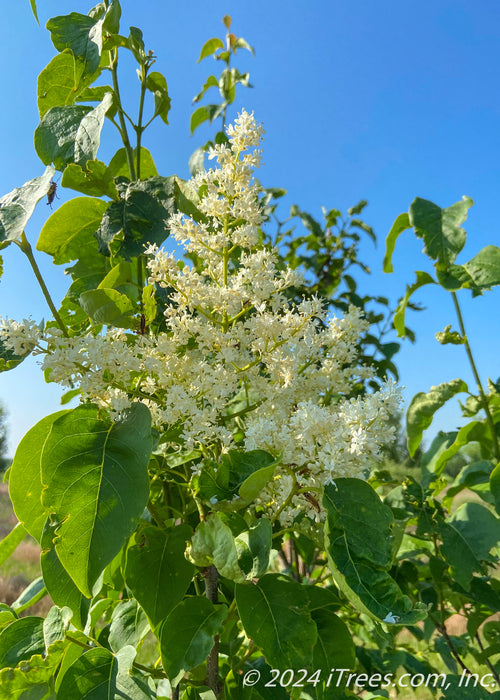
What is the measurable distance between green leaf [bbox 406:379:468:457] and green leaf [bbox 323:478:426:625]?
651mm

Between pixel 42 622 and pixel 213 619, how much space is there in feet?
1.08

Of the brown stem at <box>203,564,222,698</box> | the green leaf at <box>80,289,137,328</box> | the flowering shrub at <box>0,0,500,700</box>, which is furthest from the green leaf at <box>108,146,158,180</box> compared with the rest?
the brown stem at <box>203,564,222,698</box>

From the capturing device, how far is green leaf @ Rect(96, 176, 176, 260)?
31.4 inches

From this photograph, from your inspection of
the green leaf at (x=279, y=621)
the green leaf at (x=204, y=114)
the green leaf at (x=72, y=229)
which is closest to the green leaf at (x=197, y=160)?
the green leaf at (x=204, y=114)

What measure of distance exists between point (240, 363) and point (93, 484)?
278 mm

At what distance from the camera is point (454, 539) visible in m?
1.14

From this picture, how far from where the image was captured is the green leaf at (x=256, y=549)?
0.57 metres

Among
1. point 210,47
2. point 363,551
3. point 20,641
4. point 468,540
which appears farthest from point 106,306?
point 210,47

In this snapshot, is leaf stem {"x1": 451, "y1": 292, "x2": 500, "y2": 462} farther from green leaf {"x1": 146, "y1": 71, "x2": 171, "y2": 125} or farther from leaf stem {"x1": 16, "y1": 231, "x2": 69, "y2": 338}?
leaf stem {"x1": 16, "y1": 231, "x2": 69, "y2": 338}

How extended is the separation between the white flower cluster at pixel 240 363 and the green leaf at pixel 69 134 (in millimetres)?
172

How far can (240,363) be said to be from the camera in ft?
2.50

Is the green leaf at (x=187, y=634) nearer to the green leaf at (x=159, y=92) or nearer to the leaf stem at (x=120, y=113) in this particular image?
Answer: the leaf stem at (x=120, y=113)

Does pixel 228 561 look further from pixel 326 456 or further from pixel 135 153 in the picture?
pixel 135 153

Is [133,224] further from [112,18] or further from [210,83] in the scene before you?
[210,83]
